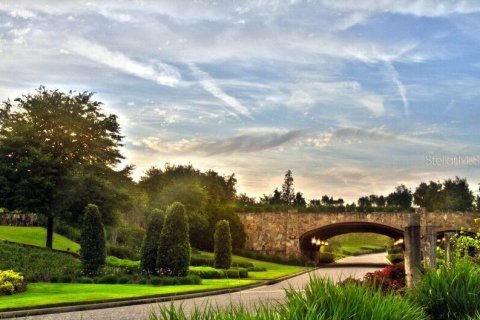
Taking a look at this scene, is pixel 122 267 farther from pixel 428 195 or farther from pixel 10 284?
pixel 428 195

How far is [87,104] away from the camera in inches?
1881

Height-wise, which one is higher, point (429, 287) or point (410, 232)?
point (410, 232)

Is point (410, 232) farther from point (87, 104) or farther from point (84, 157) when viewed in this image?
point (87, 104)

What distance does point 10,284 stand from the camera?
78.2 ft

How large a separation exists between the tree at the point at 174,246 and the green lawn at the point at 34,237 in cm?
1471

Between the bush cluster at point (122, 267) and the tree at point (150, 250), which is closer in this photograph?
the tree at point (150, 250)

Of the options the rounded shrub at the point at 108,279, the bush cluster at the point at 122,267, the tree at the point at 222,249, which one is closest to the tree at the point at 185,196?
the tree at the point at 222,249

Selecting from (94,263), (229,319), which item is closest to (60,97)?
(94,263)

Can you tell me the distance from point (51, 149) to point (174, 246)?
18517mm

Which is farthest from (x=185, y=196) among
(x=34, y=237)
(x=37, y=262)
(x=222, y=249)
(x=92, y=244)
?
(x=92, y=244)

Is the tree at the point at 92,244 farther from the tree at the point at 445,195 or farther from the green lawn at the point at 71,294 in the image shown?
the tree at the point at 445,195

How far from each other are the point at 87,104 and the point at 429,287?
136 ft

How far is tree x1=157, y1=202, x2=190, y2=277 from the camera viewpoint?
2989cm

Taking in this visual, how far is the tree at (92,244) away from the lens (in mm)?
31516
